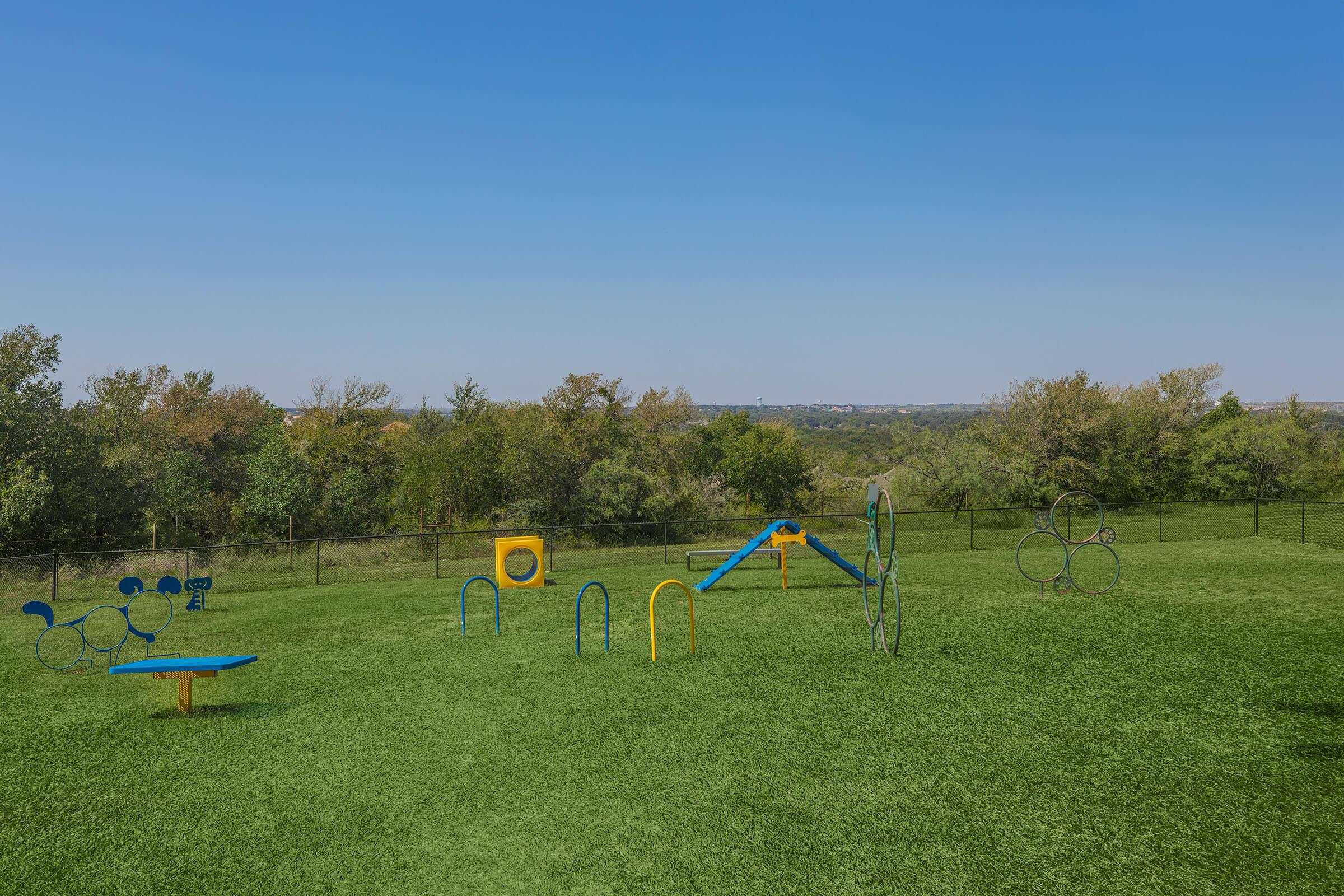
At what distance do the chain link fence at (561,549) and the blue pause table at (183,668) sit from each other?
310 inches

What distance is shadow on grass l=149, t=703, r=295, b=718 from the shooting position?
8.70 meters

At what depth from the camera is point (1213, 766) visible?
7.15 m

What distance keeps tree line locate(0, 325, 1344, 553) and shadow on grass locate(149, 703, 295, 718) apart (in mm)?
19725

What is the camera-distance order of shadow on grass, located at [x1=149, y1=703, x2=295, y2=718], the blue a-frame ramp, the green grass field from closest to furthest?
the green grass field → shadow on grass, located at [x1=149, y1=703, x2=295, y2=718] → the blue a-frame ramp

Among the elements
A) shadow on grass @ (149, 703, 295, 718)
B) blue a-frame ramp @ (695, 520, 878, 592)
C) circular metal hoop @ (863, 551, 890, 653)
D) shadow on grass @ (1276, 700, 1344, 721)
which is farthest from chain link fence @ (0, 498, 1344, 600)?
shadow on grass @ (1276, 700, 1344, 721)

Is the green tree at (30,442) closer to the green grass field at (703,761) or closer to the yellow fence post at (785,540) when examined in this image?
the green grass field at (703,761)

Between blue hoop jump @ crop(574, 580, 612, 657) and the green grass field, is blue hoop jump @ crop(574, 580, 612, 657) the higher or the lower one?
the higher one

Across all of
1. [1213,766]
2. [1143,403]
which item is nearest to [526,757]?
[1213,766]

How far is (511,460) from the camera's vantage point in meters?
31.0

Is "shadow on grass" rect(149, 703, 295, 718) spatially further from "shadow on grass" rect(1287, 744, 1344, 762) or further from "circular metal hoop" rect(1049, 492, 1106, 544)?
"circular metal hoop" rect(1049, 492, 1106, 544)

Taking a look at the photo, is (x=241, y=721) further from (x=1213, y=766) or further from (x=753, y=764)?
(x=1213, y=766)

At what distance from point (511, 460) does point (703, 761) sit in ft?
81.1

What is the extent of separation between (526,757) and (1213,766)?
6.40 metres

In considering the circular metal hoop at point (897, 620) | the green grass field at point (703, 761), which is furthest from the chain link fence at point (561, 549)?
the circular metal hoop at point (897, 620)
